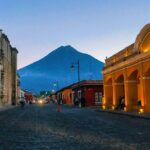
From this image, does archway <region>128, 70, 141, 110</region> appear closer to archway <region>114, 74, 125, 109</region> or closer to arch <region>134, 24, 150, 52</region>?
arch <region>134, 24, 150, 52</region>

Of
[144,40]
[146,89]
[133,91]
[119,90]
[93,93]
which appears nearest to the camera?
[146,89]

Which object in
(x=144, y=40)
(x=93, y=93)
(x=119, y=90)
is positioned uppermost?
(x=144, y=40)

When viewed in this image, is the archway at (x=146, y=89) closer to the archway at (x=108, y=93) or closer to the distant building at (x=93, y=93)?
the archway at (x=108, y=93)

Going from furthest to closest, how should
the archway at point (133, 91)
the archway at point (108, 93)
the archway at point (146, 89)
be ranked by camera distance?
1. the archway at point (108, 93)
2. the archway at point (133, 91)
3. the archway at point (146, 89)

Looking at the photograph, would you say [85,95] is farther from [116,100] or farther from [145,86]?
[145,86]

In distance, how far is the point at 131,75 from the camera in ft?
138

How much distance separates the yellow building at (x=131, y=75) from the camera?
37.2 metres

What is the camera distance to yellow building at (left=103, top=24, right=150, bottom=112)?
3725 centimetres

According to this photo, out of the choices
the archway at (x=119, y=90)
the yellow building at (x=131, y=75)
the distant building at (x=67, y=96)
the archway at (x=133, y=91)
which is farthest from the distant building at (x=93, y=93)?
the archway at (x=133, y=91)

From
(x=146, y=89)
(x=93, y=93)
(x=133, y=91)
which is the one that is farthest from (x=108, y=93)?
(x=93, y=93)

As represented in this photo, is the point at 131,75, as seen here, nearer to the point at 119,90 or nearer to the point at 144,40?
the point at 144,40

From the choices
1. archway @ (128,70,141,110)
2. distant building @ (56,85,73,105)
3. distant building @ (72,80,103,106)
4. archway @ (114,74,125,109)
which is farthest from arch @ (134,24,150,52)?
distant building @ (56,85,73,105)

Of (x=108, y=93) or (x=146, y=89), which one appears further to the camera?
(x=108, y=93)

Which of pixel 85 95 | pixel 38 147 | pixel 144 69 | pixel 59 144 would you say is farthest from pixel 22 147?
pixel 85 95
